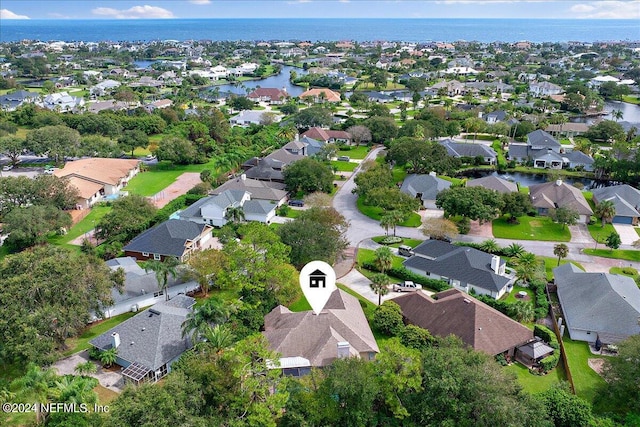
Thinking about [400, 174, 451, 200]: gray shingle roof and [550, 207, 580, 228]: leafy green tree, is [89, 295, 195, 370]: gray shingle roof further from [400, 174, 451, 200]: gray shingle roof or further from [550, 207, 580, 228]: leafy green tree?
[550, 207, 580, 228]: leafy green tree

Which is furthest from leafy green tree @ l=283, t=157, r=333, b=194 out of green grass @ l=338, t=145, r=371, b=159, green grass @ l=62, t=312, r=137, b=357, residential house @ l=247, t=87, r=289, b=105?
residential house @ l=247, t=87, r=289, b=105

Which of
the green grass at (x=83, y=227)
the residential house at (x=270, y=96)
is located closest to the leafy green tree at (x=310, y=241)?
the green grass at (x=83, y=227)

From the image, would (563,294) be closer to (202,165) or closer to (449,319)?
(449,319)

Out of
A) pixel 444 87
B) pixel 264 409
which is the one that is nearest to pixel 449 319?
pixel 264 409

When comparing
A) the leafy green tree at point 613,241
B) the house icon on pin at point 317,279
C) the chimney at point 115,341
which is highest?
the house icon on pin at point 317,279

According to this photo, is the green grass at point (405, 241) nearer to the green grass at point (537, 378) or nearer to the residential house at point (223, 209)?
the residential house at point (223, 209)
